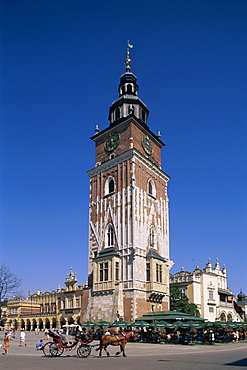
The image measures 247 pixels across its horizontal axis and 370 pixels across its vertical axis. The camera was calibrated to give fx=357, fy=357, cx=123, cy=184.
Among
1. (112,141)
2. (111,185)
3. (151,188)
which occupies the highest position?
(112,141)

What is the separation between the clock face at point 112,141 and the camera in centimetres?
5000

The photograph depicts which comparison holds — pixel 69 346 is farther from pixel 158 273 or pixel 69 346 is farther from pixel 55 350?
pixel 158 273

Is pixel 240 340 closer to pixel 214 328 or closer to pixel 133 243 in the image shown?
pixel 214 328

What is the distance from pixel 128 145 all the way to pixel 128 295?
63.4ft

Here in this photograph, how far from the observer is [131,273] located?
4181 cm

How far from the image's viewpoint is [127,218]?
146 feet

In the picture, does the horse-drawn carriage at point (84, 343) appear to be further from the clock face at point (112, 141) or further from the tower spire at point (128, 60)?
the tower spire at point (128, 60)

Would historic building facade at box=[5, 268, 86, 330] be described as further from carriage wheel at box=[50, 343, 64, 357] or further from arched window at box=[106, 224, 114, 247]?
carriage wheel at box=[50, 343, 64, 357]

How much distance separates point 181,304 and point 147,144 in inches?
970

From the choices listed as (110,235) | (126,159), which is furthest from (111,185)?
(110,235)

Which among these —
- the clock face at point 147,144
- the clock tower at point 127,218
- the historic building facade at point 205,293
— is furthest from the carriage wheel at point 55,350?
the historic building facade at point 205,293

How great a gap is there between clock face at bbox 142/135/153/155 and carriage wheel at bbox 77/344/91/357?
32827 mm

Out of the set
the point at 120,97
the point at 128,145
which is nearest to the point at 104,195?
the point at 128,145

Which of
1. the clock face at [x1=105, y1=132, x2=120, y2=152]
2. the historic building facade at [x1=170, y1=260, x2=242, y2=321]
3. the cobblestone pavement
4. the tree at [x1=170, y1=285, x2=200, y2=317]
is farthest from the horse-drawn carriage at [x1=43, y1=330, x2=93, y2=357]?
the historic building facade at [x1=170, y1=260, x2=242, y2=321]
